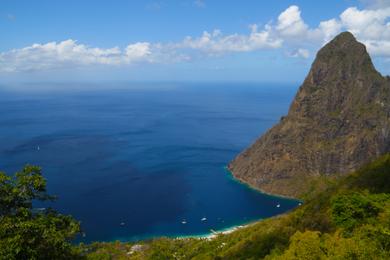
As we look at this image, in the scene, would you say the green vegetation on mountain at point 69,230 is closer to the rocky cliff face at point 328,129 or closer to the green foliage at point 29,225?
the green foliage at point 29,225

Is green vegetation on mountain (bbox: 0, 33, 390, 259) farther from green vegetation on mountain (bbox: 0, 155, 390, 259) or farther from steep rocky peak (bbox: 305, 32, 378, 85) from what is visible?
green vegetation on mountain (bbox: 0, 155, 390, 259)

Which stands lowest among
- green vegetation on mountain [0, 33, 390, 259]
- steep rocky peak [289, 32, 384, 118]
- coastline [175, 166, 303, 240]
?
coastline [175, 166, 303, 240]

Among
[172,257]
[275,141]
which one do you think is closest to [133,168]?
[275,141]

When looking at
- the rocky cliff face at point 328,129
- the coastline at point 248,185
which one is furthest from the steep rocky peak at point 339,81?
the coastline at point 248,185

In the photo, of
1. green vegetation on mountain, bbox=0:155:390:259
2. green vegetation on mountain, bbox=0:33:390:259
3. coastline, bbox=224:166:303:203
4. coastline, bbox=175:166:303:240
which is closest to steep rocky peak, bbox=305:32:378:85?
green vegetation on mountain, bbox=0:33:390:259

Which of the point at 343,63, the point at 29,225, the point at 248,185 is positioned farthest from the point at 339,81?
the point at 29,225

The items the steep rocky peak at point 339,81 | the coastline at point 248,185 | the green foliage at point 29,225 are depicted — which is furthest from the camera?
the steep rocky peak at point 339,81
